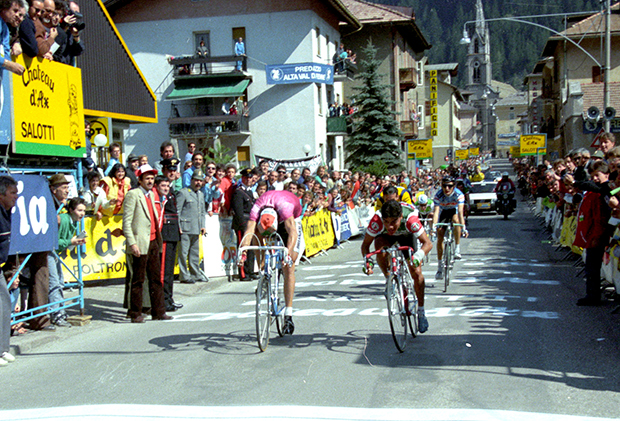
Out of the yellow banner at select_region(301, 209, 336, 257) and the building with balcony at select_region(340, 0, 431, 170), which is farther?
the building with balcony at select_region(340, 0, 431, 170)

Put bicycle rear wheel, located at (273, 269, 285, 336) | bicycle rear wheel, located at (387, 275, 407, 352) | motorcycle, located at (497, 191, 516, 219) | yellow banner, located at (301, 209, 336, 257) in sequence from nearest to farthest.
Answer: bicycle rear wheel, located at (387, 275, 407, 352), bicycle rear wheel, located at (273, 269, 285, 336), yellow banner, located at (301, 209, 336, 257), motorcycle, located at (497, 191, 516, 219)

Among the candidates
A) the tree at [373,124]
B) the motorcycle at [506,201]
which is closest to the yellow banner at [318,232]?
the motorcycle at [506,201]

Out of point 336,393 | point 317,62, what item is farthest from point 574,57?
point 336,393

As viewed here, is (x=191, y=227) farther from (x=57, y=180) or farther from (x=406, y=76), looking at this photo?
(x=406, y=76)

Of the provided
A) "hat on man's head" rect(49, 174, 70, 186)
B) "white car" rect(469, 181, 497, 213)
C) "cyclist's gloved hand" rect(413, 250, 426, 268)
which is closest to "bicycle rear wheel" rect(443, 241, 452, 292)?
"cyclist's gloved hand" rect(413, 250, 426, 268)

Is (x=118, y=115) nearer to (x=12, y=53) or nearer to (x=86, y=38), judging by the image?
(x=86, y=38)

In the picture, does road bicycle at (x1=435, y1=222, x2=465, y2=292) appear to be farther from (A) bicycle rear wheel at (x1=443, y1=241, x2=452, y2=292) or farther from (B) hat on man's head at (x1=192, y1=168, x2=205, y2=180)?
(B) hat on man's head at (x1=192, y1=168, x2=205, y2=180)

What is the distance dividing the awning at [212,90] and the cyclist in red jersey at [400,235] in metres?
31.8

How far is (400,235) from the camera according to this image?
865 cm

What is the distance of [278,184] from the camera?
1770 centimetres

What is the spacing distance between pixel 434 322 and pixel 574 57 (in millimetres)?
49831

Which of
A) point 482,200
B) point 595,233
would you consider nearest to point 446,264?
point 595,233

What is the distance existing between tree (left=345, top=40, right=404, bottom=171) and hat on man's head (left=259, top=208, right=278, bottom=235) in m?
37.7

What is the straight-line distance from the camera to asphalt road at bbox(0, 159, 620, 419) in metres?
5.90
